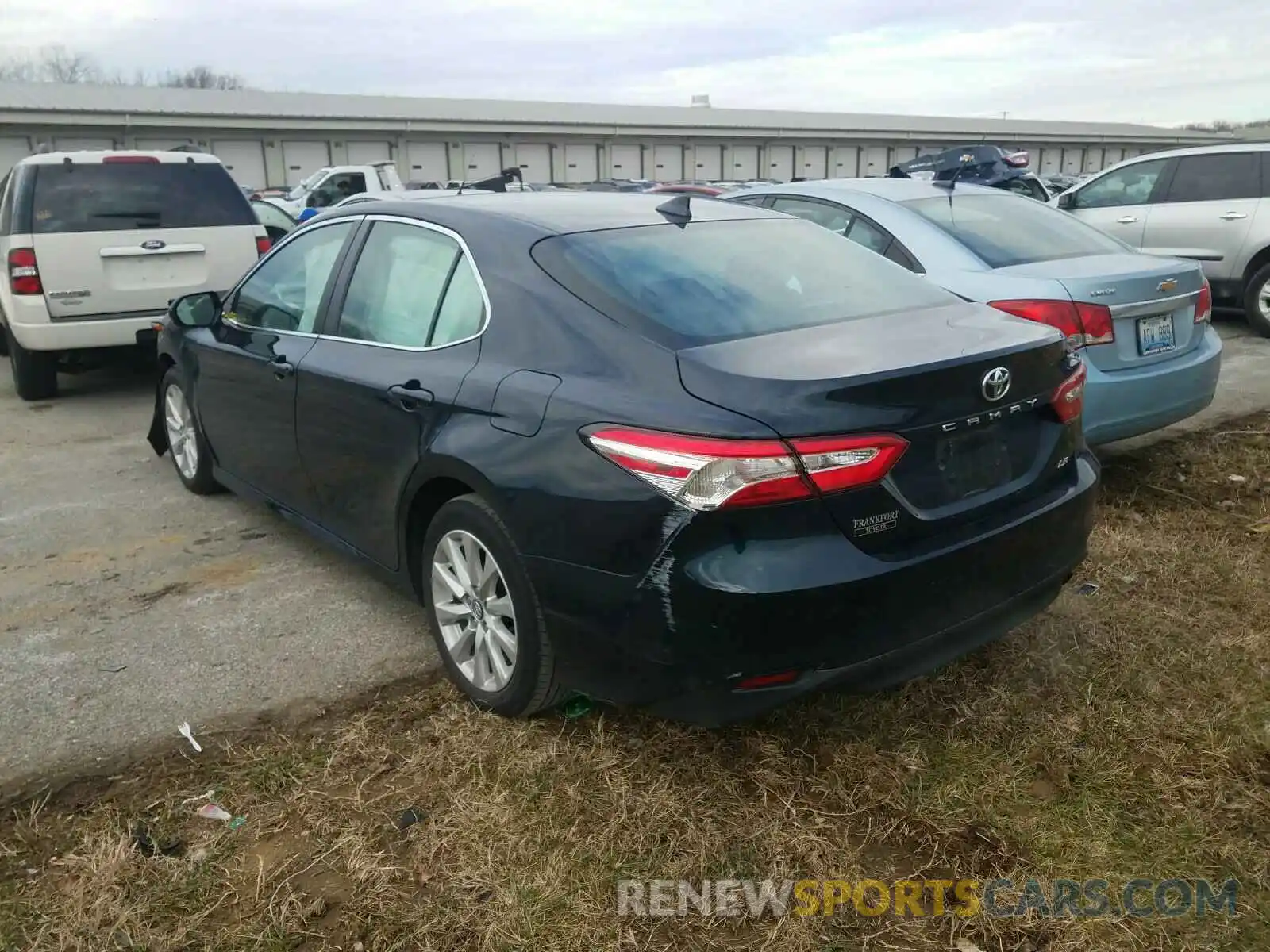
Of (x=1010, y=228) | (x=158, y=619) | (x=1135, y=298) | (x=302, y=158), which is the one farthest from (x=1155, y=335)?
(x=302, y=158)

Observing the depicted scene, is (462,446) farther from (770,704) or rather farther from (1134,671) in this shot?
(1134,671)

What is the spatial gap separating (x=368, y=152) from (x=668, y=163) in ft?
48.9

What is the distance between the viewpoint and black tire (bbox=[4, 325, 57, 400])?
312 inches

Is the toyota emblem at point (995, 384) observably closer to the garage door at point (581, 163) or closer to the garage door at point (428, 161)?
the garage door at point (428, 161)

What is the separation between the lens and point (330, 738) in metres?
3.19

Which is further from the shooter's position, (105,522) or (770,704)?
(105,522)

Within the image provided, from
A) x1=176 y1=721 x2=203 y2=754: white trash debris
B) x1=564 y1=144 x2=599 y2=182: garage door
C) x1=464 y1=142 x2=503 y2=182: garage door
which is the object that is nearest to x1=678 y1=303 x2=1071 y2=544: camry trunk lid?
x1=176 y1=721 x2=203 y2=754: white trash debris

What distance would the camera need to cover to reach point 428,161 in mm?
42875

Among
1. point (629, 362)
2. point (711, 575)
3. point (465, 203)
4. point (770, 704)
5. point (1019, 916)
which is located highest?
point (465, 203)

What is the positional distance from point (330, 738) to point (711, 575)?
4.87ft

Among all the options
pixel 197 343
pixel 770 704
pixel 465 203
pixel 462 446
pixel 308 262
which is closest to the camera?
pixel 770 704

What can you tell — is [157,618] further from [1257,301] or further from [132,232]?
[1257,301]

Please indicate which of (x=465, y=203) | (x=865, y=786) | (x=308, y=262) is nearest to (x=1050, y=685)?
(x=865, y=786)

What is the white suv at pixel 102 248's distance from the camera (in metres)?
7.43
